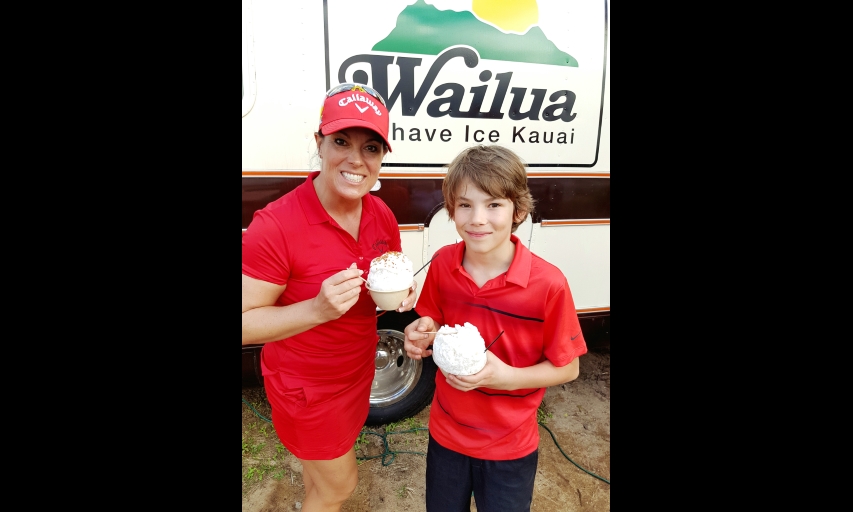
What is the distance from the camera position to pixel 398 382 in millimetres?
3822

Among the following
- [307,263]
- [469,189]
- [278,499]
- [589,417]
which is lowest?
[278,499]

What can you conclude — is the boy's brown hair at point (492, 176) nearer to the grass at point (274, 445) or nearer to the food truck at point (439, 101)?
the food truck at point (439, 101)

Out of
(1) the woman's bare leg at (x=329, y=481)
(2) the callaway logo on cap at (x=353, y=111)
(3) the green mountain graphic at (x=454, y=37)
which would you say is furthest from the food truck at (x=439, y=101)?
(2) the callaway logo on cap at (x=353, y=111)

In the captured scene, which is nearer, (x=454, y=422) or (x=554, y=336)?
(x=554, y=336)

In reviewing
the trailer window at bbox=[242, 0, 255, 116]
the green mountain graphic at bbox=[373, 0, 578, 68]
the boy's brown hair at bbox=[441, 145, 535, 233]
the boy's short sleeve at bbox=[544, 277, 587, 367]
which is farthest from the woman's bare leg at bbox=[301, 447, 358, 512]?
the green mountain graphic at bbox=[373, 0, 578, 68]

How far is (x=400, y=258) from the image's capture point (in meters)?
1.89

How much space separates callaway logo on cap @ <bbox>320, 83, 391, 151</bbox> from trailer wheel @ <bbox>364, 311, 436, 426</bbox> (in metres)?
2.14

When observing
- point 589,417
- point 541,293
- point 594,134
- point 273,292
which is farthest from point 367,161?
point 589,417

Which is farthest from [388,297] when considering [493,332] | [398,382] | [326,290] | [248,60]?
[398,382]

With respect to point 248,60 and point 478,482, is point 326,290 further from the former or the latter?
point 248,60

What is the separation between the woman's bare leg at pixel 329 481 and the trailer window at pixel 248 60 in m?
2.45

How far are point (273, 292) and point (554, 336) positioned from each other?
129 cm

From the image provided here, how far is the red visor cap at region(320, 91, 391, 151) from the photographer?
1714 mm

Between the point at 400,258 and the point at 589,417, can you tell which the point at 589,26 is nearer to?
the point at 400,258
